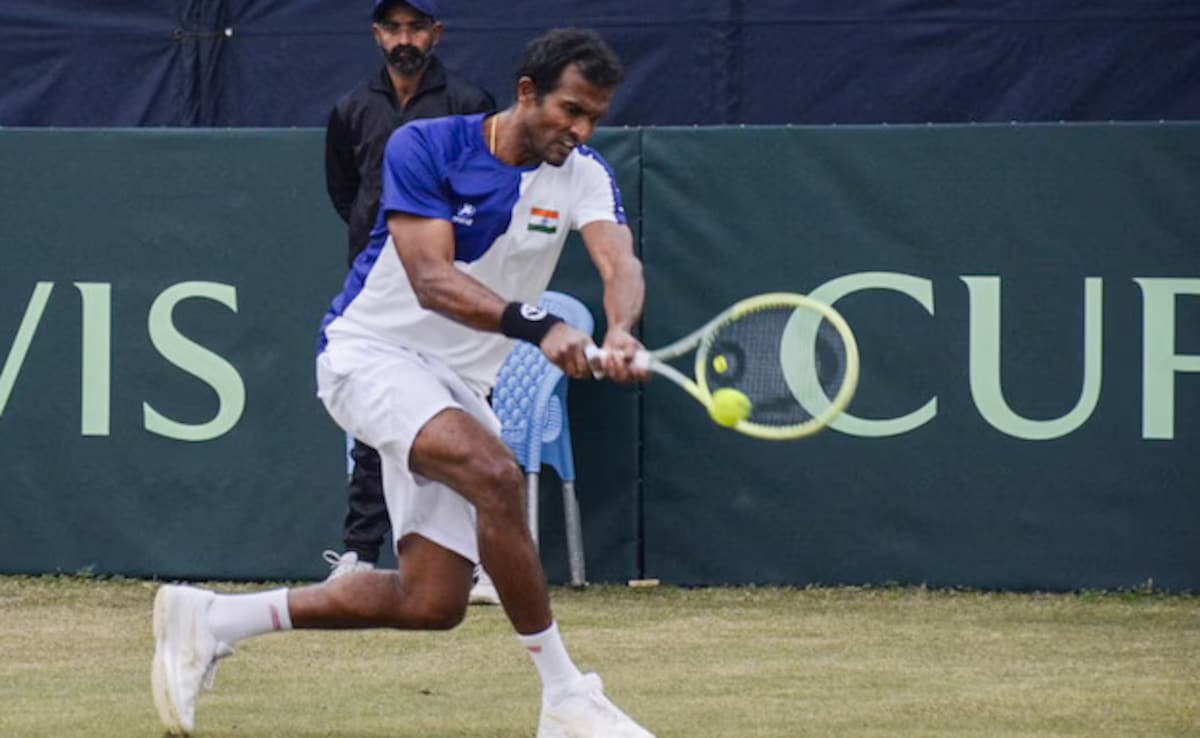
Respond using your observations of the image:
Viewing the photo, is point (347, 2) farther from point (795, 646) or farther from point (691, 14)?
point (795, 646)

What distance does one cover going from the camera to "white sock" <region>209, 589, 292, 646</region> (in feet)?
19.4

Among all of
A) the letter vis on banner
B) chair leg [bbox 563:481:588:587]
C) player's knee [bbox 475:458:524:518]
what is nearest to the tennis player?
player's knee [bbox 475:458:524:518]

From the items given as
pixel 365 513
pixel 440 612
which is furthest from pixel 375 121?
pixel 440 612

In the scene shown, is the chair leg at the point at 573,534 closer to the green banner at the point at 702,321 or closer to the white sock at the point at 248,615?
the green banner at the point at 702,321

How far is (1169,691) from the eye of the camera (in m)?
6.56

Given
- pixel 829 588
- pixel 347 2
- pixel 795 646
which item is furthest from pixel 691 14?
pixel 795 646

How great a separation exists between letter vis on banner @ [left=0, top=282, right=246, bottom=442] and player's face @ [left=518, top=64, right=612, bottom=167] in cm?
334

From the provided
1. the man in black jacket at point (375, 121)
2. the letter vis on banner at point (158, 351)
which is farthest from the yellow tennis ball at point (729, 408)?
the letter vis on banner at point (158, 351)

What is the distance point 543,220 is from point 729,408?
0.71 metres

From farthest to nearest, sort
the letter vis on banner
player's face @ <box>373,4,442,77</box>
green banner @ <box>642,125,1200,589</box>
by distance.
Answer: the letter vis on banner, green banner @ <box>642,125,1200,589</box>, player's face @ <box>373,4,442,77</box>

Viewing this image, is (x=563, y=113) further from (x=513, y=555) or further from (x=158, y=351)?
(x=158, y=351)

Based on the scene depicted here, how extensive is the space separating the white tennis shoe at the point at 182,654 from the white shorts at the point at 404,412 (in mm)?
567

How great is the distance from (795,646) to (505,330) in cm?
232

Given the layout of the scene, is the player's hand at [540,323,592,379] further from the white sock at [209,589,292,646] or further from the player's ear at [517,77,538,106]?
the white sock at [209,589,292,646]
